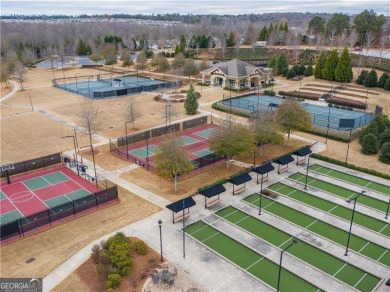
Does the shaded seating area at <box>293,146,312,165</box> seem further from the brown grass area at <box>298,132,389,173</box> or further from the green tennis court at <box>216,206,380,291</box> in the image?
the green tennis court at <box>216,206,380,291</box>

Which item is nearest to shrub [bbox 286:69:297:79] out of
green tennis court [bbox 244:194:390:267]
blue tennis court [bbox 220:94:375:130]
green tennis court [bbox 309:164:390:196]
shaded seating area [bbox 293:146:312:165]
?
blue tennis court [bbox 220:94:375:130]

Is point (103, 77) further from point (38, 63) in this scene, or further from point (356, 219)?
point (356, 219)

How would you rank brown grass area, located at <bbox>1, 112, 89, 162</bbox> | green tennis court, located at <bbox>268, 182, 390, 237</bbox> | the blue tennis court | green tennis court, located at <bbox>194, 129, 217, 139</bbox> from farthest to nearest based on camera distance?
the blue tennis court → green tennis court, located at <bbox>194, 129, 217, 139</bbox> → brown grass area, located at <bbox>1, 112, 89, 162</bbox> → green tennis court, located at <bbox>268, 182, 390, 237</bbox>

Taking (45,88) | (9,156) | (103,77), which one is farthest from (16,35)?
(9,156)

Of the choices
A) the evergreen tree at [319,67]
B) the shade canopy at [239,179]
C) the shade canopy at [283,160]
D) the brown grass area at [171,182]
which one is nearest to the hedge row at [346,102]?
the evergreen tree at [319,67]

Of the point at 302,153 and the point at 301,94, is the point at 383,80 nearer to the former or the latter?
the point at 301,94

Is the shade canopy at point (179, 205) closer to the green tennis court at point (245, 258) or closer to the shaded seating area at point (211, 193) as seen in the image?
the green tennis court at point (245, 258)

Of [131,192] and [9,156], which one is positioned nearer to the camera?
[131,192]
